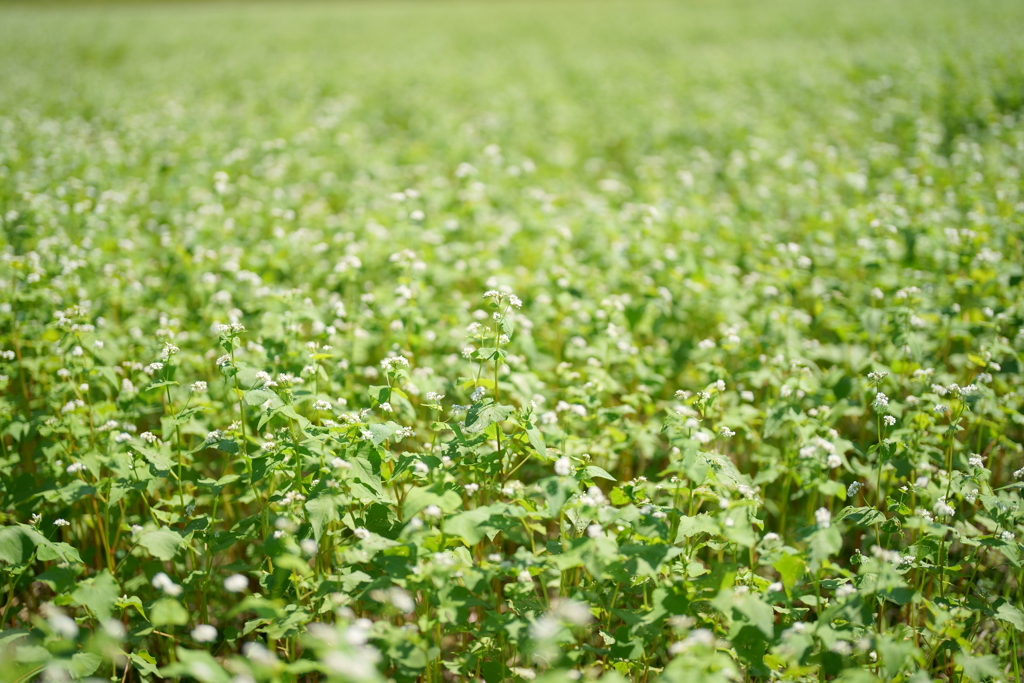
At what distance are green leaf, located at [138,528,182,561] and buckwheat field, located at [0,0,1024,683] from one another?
1 cm

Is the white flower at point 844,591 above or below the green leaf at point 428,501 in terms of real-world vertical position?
below

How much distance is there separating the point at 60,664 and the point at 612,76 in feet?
51.7

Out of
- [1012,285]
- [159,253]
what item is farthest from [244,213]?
[1012,285]

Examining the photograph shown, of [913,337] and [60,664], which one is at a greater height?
[913,337]

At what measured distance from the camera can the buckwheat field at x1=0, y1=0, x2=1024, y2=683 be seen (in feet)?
7.35

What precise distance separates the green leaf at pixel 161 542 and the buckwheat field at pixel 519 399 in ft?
0.04

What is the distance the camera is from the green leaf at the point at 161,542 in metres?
2.31

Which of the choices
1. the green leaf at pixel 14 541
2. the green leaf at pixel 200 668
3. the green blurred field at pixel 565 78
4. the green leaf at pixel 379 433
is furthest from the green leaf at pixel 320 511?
the green blurred field at pixel 565 78

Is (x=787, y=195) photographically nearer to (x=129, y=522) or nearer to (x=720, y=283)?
(x=720, y=283)

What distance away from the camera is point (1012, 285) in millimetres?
4066

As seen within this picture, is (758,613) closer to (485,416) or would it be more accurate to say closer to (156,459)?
(485,416)

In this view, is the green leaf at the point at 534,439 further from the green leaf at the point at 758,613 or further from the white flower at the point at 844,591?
the white flower at the point at 844,591

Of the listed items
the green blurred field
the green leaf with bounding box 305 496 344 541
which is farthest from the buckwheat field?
the green blurred field

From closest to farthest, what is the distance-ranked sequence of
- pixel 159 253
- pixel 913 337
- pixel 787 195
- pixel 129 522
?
1. pixel 129 522
2. pixel 913 337
3. pixel 159 253
4. pixel 787 195
